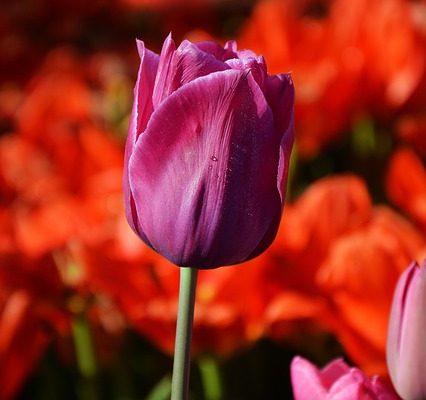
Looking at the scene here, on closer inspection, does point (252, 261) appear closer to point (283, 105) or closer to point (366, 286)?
point (366, 286)

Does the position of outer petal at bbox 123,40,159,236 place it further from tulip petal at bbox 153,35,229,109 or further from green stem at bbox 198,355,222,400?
green stem at bbox 198,355,222,400

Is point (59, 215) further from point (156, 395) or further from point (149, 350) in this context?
point (156, 395)

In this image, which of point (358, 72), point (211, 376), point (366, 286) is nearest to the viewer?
point (366, 286)

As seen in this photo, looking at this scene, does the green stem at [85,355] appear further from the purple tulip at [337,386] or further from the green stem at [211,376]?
the purple tulip at [337,386]

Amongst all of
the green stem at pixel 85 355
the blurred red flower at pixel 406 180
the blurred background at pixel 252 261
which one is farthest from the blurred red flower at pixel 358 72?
the green stem at pixel 85 355

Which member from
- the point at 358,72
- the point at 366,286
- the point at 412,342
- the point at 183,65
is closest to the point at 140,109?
the point at 183,65

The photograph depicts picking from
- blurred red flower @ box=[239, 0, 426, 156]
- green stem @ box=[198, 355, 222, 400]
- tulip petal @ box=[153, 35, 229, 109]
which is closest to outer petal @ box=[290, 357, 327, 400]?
tulip petal @ box=[153, 35, 229, 109]

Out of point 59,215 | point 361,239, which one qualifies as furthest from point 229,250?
point 59,215
